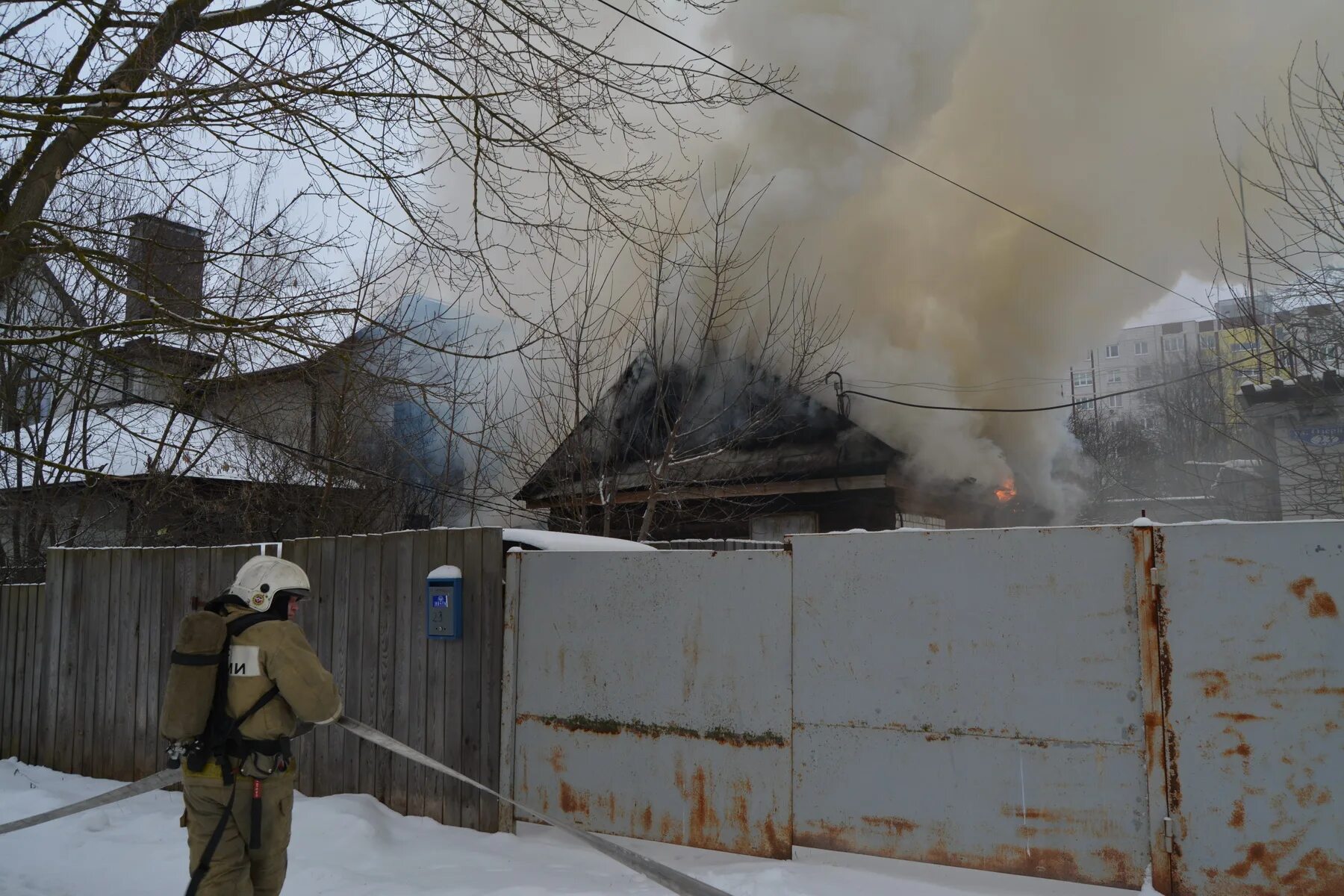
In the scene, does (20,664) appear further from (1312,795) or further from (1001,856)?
(1312,795)

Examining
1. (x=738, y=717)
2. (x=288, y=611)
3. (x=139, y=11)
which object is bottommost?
(x=738, y=717)

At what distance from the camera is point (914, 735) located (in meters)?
4.44

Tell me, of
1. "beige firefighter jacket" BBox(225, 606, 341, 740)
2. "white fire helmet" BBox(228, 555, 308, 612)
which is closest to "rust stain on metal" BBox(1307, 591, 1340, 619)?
"beige firefighter jacket" BBox(225, 606, 341, 740)

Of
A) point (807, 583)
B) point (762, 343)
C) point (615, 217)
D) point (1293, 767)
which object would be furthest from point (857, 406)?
point (1293, 767)

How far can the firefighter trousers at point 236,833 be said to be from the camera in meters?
3.68

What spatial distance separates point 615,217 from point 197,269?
5.32 metres

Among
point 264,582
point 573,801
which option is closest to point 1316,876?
point 573,801

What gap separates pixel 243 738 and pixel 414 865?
1723 millimetres

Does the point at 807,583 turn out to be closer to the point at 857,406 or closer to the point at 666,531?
the point at 857,406

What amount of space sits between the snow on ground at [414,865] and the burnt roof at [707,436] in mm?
5527

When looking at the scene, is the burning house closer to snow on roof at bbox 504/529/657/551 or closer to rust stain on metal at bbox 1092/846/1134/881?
snow on roof at bbox 504/529/657/551

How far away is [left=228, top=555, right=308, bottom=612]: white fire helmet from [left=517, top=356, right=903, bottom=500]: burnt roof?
21.2ft

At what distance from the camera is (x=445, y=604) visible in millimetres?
5652

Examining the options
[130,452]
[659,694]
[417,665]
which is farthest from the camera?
[130,452]
